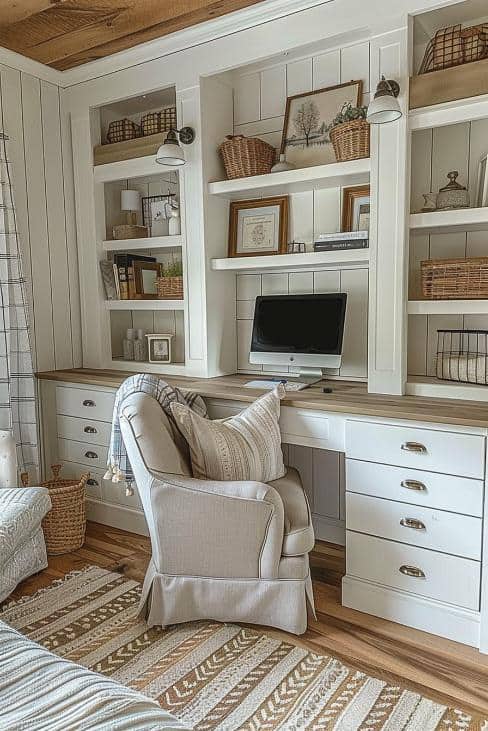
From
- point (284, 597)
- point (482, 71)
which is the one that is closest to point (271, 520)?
point (284, 597)

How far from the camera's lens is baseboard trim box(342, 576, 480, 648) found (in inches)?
83.5

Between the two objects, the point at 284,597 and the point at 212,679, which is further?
the point at 284,597

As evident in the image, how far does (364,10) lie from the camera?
245 centimetres

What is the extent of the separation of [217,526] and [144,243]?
181 centimetres

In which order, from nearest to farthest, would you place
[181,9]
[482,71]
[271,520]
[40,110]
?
[271,520] → [482,71] → [181,9] → [40,110]

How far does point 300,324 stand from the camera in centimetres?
290

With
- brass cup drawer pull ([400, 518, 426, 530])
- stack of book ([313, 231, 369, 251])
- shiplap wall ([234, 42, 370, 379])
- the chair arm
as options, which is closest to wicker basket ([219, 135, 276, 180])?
shiplap wall ([234, 42, 370, 379])

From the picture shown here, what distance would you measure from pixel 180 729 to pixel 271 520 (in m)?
1.19

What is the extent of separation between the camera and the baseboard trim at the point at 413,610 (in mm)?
2120

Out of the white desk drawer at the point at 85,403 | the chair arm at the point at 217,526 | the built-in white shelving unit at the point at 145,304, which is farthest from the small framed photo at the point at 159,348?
the chair arm at the point at 217,526

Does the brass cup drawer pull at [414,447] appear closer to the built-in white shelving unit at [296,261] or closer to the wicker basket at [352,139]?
the built-in white shelving unit at [296,261]

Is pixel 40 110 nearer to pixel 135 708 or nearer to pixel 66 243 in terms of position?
pixel 66 243

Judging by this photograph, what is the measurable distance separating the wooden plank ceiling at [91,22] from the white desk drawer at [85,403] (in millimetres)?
1835

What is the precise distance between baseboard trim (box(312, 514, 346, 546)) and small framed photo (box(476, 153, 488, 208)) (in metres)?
1.65
